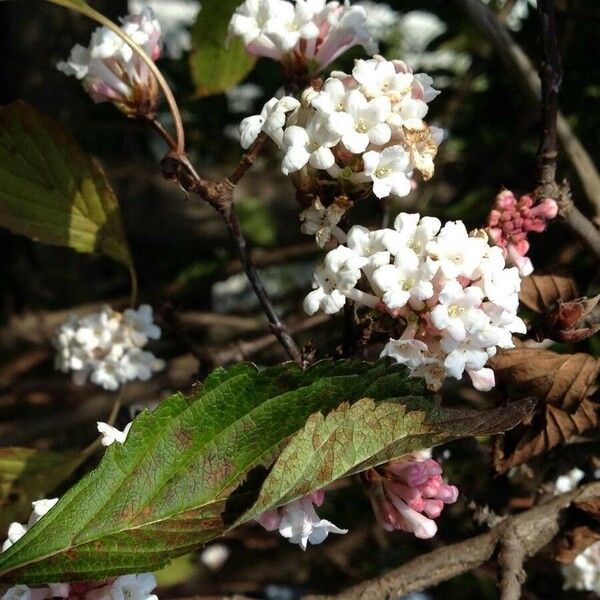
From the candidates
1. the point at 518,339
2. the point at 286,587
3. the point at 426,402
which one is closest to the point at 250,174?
the point at 286,587

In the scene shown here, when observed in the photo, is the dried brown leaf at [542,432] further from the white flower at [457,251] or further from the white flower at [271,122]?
the white flower at [271,122]

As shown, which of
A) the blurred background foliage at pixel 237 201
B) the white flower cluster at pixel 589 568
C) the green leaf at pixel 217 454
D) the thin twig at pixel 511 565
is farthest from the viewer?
the blurred background foliage at pixel 237 201

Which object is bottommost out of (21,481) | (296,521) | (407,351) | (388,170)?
(21,481)

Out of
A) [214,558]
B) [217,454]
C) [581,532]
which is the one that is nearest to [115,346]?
[217,454]

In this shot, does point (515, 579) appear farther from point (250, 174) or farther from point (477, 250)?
point (250, 174)

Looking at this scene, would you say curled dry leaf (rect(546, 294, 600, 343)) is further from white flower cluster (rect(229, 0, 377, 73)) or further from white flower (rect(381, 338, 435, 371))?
white flower cluster (rect(229, 0, 377, 73))

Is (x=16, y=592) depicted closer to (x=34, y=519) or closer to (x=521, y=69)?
(x=34, y=519)

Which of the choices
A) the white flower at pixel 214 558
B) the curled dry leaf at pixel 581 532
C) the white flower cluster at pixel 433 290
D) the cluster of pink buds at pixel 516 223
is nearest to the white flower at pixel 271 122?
the white flower cluster at pixel 433 290
